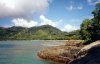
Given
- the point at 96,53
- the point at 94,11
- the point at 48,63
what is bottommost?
the point at 48,63

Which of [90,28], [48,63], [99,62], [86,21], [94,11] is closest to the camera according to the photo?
[99,62]

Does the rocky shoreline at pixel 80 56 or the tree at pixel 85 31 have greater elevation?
the tree at pixel 85 31

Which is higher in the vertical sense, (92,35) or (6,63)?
(92,35)

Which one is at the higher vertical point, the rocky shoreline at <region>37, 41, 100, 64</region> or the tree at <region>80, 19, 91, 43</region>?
the tree at <region>80, 19, 91, 43</region>

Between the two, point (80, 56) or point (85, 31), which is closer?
point (80, 56)

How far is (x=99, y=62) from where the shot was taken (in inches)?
1029

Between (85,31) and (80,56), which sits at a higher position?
(85,31)

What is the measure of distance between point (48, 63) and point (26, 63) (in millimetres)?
7074

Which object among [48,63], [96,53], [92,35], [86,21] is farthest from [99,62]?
[86,21]

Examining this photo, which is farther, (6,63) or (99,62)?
(6,63)

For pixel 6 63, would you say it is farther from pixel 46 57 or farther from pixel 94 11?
pixel 94 11

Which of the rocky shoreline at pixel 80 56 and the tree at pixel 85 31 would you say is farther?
the tree at pixel 85 31

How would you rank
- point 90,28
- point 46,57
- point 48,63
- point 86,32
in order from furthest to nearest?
point 86,32
point 90,28
point 46,57
point 48,63

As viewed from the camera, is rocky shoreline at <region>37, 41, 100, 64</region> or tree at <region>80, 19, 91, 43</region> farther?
tree at <region>80, 19, 91, 43</region>
